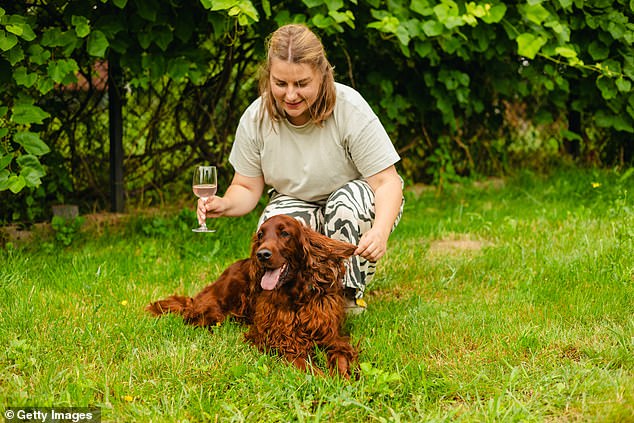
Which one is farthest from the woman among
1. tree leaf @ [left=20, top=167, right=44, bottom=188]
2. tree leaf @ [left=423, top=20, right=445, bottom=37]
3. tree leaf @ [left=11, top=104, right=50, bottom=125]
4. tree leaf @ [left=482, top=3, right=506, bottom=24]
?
tree leaf @ [left=482, top=3, right=506, bottom=24]

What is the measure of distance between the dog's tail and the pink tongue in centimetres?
70

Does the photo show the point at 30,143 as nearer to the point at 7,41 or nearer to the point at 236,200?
the point at 7,41

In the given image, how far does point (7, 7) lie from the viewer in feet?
13.8

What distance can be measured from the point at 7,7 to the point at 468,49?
3.12m

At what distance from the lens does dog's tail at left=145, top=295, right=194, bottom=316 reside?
332 centimetres

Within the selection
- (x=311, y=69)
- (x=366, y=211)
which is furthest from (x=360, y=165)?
(x=311, y=69)

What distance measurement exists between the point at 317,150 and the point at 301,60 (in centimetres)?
53

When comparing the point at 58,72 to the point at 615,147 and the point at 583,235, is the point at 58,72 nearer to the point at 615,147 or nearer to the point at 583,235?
the point at 583,235

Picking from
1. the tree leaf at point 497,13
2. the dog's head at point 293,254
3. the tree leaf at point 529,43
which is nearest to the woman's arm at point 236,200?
the dog's head at point 293,254

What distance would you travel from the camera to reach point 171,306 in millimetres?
3342

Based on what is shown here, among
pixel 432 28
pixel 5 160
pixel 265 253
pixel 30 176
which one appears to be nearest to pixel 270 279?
pixel 265 253

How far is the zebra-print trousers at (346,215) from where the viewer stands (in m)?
3.22

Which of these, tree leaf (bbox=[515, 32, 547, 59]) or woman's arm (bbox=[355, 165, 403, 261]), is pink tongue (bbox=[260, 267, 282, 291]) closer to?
woman's arm (bbox=[355, 165, 403, 261])

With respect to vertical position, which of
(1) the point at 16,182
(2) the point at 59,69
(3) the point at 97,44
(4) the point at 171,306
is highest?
(3) the point at 97,44
